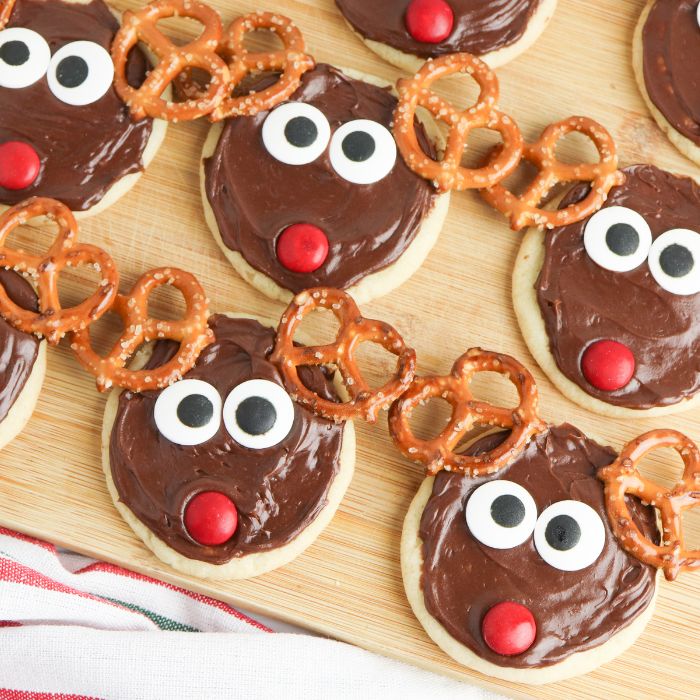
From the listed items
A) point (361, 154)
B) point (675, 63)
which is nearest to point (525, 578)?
point (361, 154)

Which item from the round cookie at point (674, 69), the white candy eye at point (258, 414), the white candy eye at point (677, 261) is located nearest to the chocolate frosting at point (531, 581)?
the white candy eye at point (258, 414)

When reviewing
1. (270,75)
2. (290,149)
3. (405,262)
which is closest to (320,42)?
(270,75)

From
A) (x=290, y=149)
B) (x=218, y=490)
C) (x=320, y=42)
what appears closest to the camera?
(x=218, y=490)

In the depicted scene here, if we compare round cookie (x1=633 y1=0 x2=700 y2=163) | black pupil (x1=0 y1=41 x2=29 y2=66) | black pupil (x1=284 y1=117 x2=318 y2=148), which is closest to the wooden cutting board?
round cookie (x1=633 y1=0 x2=700 y2=163)

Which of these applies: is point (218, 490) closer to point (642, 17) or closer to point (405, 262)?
point (405, 262)

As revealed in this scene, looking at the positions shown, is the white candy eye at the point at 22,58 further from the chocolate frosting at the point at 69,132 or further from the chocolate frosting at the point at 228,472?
the chocolate frosting at the point at 228,472

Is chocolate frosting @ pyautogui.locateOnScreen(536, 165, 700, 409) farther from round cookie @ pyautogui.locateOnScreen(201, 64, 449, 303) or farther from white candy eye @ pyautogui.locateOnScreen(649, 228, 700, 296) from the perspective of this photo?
round cookie @ pyautogui.locateOnScreen(201, 64, 449, 303)

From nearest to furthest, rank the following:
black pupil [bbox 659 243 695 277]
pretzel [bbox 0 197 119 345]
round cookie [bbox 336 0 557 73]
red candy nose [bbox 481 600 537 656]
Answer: red candy nose [bbox 481 600 537 656], pretzel [bbox 0 197 119 345], black pupil [bbox 659 243 695 277], round cookie [bbox 336 0 557 73]
